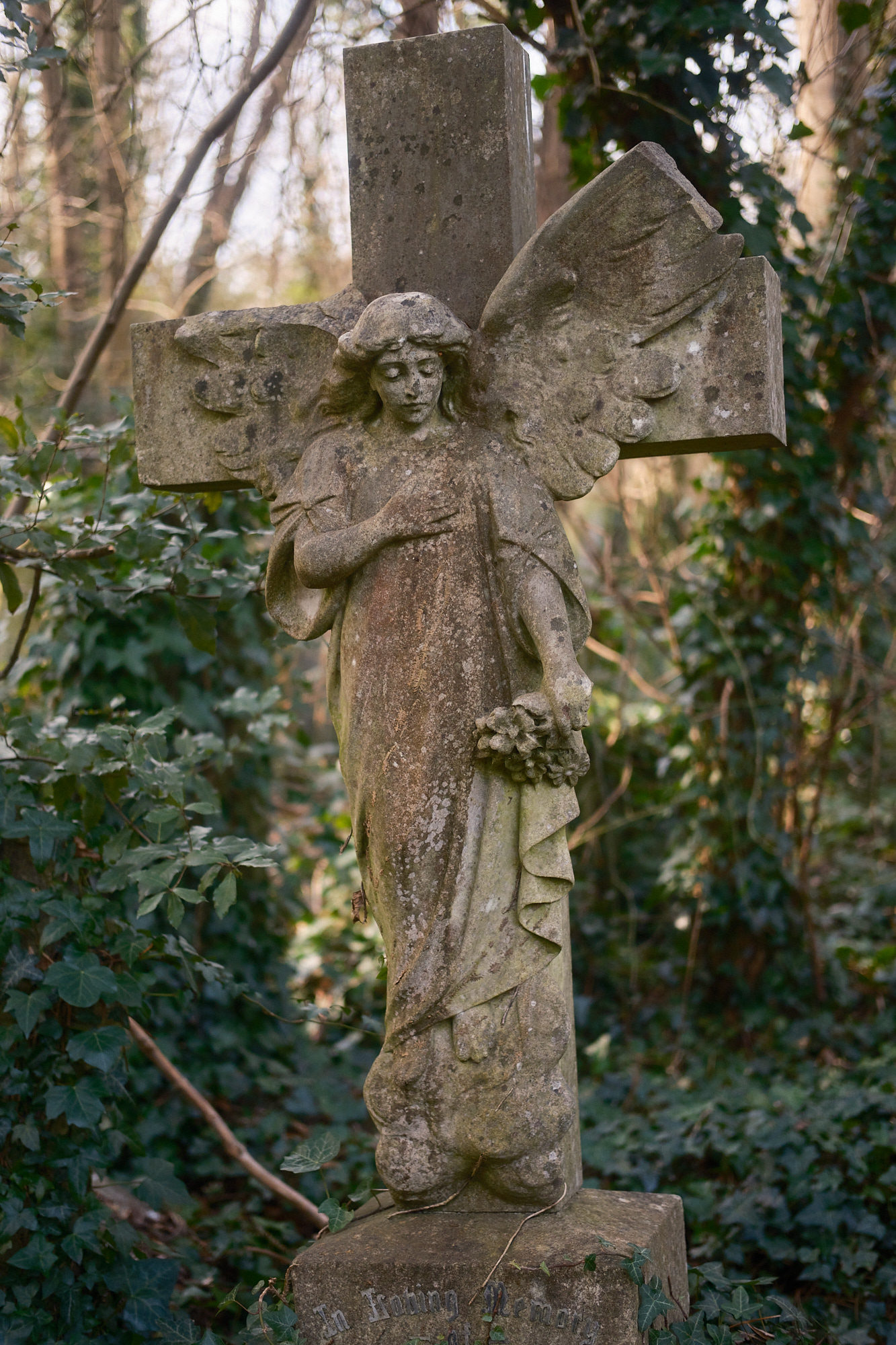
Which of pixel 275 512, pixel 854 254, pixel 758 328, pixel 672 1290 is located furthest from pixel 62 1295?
pixel 854 254

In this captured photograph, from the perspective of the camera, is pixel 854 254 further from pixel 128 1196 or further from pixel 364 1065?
pixel 128 1196

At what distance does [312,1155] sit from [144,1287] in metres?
0.72

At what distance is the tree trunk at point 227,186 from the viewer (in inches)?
199

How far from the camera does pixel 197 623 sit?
12.9ft

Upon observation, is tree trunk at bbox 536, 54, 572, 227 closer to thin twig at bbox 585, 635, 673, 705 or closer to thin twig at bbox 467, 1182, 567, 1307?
thin twig at bbox 585, 635, 673, 705

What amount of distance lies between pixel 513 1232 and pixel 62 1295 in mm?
1265

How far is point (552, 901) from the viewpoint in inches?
113

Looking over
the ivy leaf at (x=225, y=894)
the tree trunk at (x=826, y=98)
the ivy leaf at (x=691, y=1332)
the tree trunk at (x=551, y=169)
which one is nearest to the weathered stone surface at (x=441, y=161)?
the ivy leaf at (x=225, y=894)

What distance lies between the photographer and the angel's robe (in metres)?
2.89

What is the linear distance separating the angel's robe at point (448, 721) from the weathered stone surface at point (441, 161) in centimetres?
45

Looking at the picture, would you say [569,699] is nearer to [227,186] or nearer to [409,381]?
[409,381]

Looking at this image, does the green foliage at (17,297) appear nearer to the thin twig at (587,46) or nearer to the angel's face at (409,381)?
the angel's face at (409,381)

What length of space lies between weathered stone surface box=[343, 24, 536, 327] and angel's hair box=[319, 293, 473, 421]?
A: 203 mm

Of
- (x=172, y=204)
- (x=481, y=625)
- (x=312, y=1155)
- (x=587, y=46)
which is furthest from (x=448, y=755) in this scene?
(x=587, y=46)
